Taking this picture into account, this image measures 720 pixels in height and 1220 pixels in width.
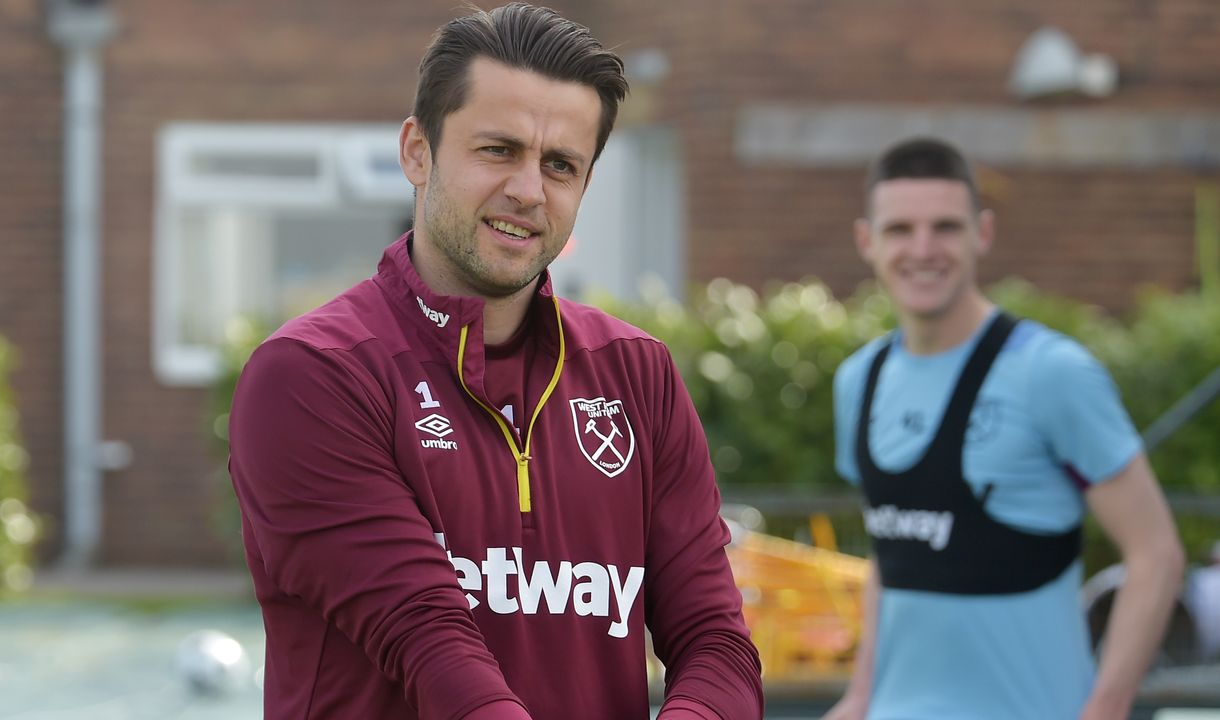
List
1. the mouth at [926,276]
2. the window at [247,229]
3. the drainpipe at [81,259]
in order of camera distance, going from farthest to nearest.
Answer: the window at [247,229], the drainpipe at [81,259], the mouth at [926,276]

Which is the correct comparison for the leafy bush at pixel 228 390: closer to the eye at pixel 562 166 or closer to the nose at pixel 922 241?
the nose at pixel 922 241

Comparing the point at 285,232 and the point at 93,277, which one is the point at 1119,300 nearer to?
the point at 285,232

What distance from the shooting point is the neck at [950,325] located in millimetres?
4039

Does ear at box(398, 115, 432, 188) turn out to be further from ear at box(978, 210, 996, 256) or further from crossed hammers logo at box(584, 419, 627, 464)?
ear at box(978, 210, 996, 256)

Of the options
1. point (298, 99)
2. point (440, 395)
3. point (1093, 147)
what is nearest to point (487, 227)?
point (440, 395)

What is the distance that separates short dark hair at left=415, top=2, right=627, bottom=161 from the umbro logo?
1.31ft

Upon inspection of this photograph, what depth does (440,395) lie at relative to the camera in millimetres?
2336

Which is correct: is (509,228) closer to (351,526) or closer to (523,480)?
(523,480)

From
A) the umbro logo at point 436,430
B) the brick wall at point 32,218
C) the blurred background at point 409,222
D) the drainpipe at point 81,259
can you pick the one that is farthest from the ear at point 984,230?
the brick wall at point 32,218

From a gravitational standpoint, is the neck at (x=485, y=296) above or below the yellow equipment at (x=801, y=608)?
above

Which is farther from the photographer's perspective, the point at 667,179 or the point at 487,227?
the point at 667,179

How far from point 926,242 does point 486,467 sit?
6.65ft

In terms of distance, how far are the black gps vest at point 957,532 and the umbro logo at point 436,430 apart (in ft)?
5.99

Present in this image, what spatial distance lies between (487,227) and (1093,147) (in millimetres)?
10163
